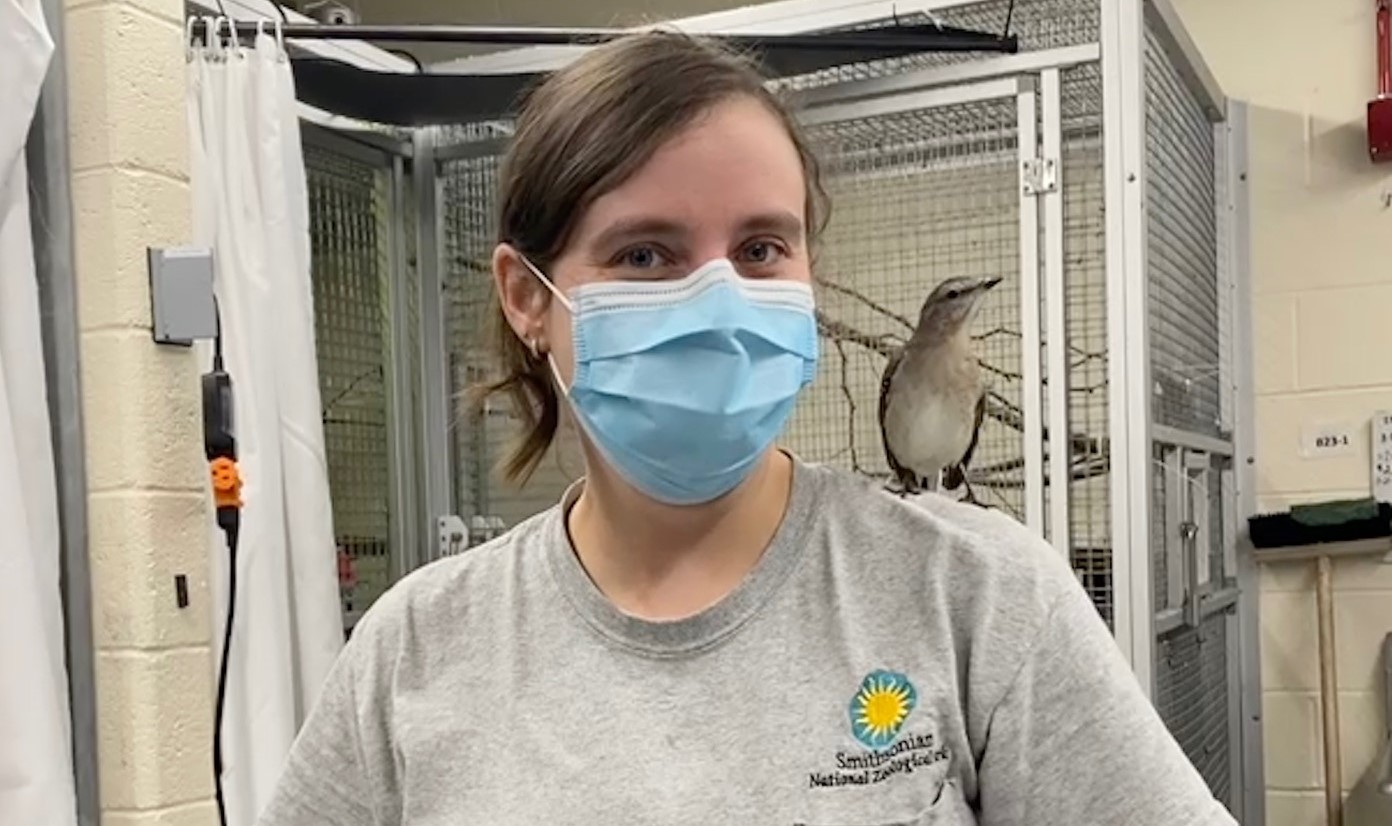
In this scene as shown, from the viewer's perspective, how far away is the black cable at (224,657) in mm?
1594

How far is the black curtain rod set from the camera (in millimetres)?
1710

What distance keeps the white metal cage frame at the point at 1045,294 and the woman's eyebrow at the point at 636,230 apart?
1.93 ft

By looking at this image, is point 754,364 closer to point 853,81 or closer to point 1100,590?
point 1100,590

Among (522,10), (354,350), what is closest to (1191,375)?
(354,350)

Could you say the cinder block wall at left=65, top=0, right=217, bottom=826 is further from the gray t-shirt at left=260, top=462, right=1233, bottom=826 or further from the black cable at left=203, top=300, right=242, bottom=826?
the gray t-shirt at left=260, top=462, right=1233, bottom=826

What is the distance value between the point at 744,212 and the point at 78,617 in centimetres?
112

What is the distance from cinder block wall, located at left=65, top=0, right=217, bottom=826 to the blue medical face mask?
880mm

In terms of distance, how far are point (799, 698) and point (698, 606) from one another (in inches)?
3.6

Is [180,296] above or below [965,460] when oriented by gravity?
above

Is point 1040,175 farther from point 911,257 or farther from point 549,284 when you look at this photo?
point 549,284

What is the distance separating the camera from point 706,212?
0.83m

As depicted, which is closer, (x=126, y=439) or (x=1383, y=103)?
(x=126, y=439)

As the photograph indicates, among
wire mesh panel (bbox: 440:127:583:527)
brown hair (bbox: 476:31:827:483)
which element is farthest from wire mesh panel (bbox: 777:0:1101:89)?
brown hair (bbox: 476:31:827:483)

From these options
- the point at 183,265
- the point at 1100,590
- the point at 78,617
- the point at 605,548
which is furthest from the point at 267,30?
the point at 1100,590
